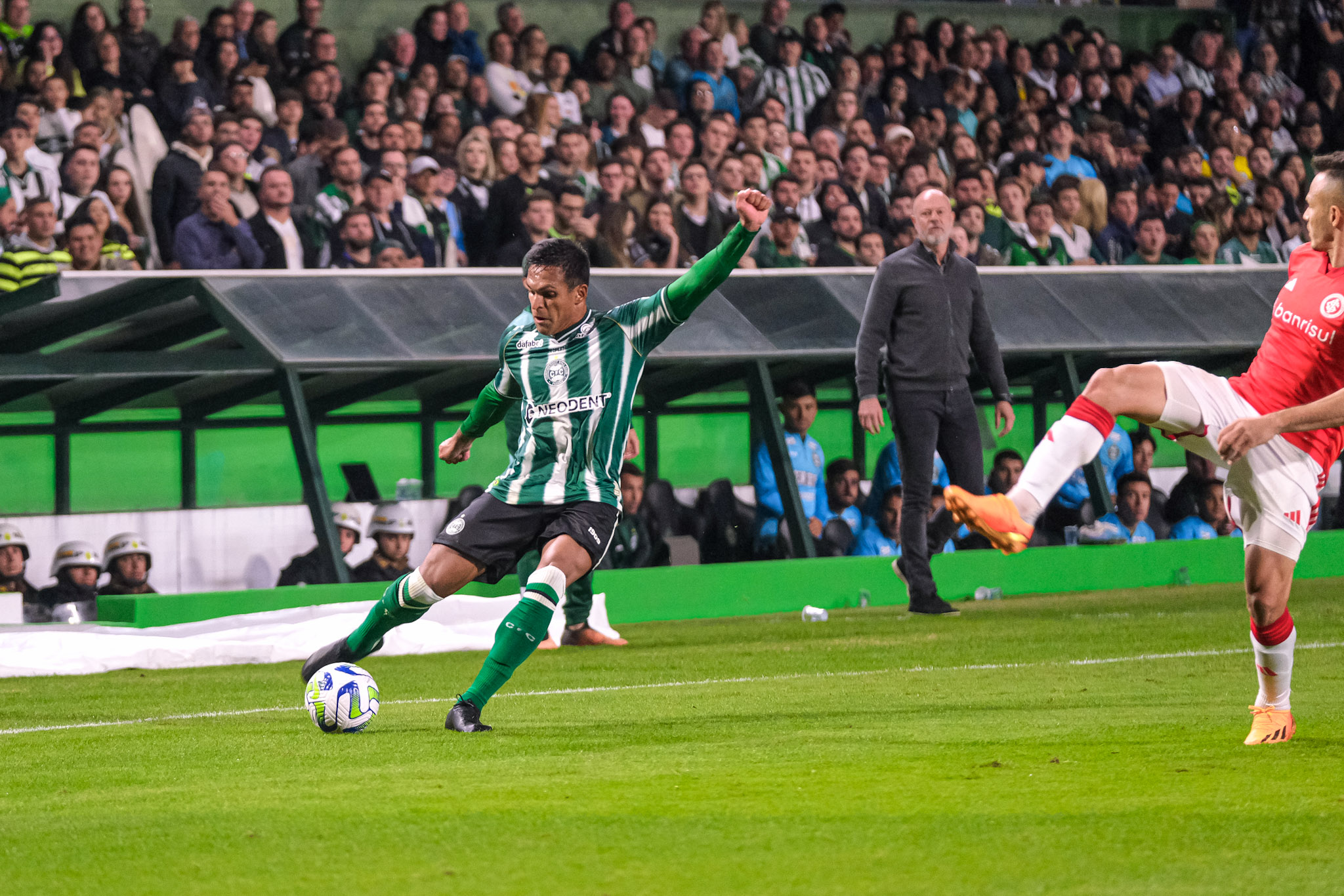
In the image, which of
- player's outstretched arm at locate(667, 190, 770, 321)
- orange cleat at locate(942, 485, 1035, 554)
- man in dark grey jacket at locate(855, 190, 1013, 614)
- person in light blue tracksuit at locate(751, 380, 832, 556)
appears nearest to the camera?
orange cleat at locate(942, 485, 1035, 554)

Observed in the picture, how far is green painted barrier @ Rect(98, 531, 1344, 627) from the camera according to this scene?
391 inches

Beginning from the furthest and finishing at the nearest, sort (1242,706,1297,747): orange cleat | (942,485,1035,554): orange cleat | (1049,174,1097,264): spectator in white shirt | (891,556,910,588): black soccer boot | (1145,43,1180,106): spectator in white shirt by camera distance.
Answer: (1145,43,1180,106): spectator in white shirt, (1049,174,1097,264): spectator in white shirt, (891,556,910,588): black soccer boot, (1242,706,1297,747): orange cleat, (942,485,1035,554): orange cleat

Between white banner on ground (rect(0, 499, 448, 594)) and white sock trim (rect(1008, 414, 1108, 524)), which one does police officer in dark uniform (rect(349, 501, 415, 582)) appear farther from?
white sock trim (rect(1008, 414, 1108, 524))

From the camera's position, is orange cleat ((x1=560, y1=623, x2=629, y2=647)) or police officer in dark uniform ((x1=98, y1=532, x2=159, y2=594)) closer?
orange cleat ((x1=560, y1=623, x2=629, y2=647))

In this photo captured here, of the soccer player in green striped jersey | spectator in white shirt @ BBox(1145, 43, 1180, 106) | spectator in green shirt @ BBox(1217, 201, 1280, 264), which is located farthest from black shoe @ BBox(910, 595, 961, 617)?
spectator in white shirt @ BBox(1145, 43, 1180, 106)

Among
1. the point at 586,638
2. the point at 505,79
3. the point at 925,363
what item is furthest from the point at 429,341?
the point at 505,79

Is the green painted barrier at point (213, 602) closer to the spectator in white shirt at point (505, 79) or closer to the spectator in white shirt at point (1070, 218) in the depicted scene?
the spectator in white shirt at point (505, 79)

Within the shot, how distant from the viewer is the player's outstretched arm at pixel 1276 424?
5.05 meters

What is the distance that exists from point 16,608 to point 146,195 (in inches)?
135

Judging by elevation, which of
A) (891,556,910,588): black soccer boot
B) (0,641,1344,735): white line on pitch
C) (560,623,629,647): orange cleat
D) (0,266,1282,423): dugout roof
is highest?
(0,266,1282,423): dugout roof

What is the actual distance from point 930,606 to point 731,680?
282 cm

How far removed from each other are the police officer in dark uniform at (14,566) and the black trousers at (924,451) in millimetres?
5261

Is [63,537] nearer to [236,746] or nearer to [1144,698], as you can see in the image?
[236,746]

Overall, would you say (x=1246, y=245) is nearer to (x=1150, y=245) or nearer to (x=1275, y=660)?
(x=1150, y=245)
